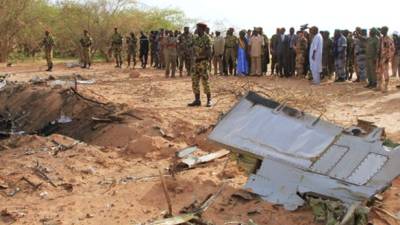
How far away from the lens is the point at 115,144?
Answer: 867cm

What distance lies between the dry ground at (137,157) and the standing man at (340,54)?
0.85m

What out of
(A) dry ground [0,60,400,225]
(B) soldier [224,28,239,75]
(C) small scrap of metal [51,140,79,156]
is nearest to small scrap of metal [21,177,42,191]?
(A) dry ground [0,60,400,225]

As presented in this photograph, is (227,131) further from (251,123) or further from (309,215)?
(309,215)

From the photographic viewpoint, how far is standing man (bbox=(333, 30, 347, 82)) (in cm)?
1434

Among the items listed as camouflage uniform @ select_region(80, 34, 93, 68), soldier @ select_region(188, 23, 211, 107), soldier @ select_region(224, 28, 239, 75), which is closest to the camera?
soldier @ select_region(188, 23, 211, 107)

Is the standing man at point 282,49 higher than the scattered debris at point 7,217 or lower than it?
higher

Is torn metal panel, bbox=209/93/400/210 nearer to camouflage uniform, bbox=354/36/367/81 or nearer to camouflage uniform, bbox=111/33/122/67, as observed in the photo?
camouflage uniform, bbox=354/36/367/81

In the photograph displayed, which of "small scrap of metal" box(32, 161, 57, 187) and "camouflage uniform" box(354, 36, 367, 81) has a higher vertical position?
"camouflage uniform" box(354, 36, 367, 81)

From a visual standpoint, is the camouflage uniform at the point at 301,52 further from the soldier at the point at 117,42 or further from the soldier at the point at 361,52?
the soldier at the point at 117,42

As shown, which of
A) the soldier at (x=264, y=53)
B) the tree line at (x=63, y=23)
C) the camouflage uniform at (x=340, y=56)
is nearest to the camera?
the camouflage uniform at (x=340, y=56)

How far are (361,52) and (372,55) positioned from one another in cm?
76

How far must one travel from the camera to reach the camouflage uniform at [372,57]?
12914 mm

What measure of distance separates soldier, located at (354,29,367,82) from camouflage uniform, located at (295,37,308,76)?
132cm

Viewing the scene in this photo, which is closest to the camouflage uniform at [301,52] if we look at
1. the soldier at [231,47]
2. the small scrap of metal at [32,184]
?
the soldier at [231,47]
